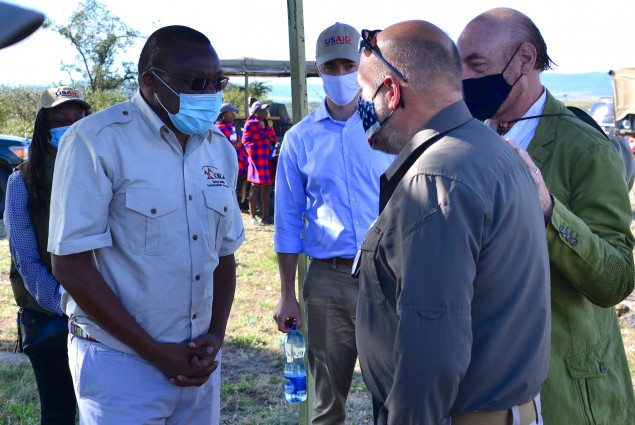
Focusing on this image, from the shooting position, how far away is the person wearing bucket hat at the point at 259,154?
41.1 feet

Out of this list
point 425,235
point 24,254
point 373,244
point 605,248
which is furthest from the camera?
point 24,254

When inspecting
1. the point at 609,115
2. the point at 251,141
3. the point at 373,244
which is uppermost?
the point at 373,244

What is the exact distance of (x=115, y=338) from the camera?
2514mm

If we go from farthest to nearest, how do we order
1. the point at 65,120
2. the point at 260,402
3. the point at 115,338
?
the point at 260,402
the point at 65,120
the point at 115,338

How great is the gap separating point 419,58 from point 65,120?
2.33 meters

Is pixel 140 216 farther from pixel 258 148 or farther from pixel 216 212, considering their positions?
pixel 258 148

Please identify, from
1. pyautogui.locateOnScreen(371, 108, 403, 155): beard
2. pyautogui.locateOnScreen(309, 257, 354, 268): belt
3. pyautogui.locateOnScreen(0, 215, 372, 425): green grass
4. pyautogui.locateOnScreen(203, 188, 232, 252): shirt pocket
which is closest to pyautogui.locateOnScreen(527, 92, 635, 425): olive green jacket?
pyautogui.locateOnScreen(371, 108, 403, 155): beard

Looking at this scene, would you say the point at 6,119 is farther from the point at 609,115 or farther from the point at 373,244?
the point at 373,244

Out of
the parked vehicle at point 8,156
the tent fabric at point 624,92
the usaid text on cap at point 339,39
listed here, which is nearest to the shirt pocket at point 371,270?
the usaid text on cap at point 339,39

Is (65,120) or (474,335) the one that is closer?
(474,335)

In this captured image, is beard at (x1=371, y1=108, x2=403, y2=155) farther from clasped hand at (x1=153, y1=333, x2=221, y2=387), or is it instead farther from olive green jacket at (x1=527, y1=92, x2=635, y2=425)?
clasped hand at (x1=153, y1=333, x2=221, y2=387)

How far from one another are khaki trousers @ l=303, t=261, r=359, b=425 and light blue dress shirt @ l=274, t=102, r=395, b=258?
0.13 m

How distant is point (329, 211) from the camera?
3795 mm

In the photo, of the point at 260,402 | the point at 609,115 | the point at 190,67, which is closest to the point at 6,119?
the point at 609,115
